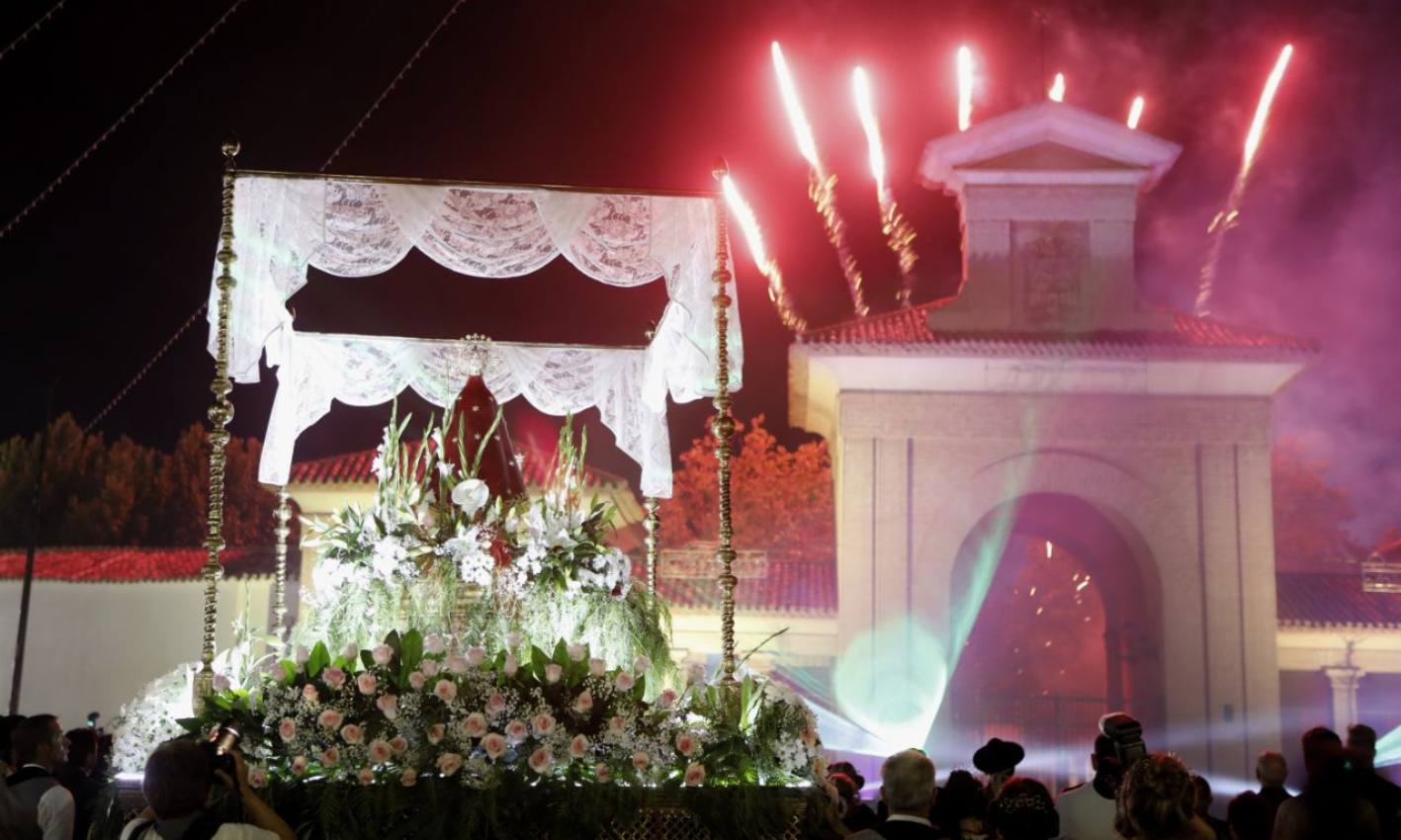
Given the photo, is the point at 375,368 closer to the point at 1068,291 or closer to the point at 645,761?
the point at 645,761

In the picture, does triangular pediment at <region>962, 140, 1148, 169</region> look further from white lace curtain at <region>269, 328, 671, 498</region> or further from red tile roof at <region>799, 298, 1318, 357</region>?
white lace curtain at <region>269, 328, 671, 498</region>

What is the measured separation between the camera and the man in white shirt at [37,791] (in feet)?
16.5

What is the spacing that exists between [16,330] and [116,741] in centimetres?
2015

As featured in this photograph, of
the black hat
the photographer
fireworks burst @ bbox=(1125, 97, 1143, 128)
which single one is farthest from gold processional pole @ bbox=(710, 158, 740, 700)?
fireworks burst @ bbox=(1125, 97, 1143, 128)

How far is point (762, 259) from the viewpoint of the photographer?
70.3ft

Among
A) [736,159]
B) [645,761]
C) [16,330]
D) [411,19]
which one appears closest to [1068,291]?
[411,19]

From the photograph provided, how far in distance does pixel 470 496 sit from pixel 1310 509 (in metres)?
27.7

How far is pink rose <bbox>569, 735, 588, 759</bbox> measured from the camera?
5543 millimetres

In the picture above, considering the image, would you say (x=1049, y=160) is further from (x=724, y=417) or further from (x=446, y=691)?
(x=446, y=691)

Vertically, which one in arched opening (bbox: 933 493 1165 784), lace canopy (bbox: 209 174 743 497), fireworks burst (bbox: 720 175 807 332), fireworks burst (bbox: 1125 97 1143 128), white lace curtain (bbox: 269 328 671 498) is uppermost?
fireworks burst (bbox: 1125 97 1143 128)

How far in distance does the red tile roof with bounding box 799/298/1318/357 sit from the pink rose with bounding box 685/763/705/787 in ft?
44.8

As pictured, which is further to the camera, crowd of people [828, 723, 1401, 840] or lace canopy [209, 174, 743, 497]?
lace canopy [209, 174, 743, 497]

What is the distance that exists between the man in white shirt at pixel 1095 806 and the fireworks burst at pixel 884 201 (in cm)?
1558

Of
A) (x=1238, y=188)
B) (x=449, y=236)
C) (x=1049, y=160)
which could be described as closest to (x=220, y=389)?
(x=449, y=236)
